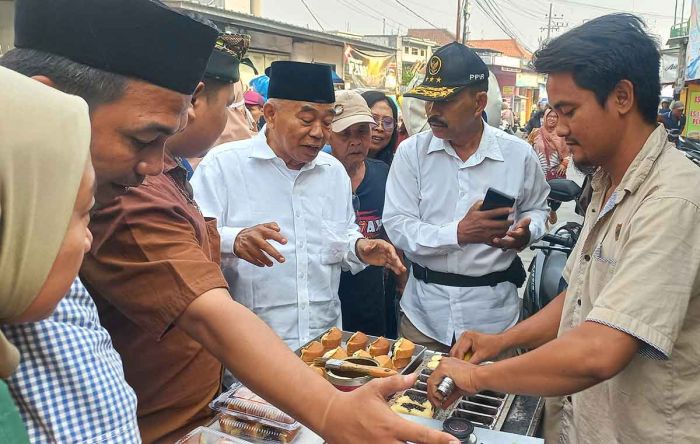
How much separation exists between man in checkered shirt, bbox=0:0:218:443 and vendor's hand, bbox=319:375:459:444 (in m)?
0.39

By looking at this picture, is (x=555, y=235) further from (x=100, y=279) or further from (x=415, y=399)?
(x=100, y=279)

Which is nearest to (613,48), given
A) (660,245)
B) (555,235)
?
(660,245)

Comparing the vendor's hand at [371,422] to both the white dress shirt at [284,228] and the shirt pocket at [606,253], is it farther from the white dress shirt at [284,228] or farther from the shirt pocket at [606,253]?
the white dress shirt at [284,228]

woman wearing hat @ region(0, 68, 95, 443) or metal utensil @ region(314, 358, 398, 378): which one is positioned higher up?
woman wearing hat @ region(0, 68, 95, 443)

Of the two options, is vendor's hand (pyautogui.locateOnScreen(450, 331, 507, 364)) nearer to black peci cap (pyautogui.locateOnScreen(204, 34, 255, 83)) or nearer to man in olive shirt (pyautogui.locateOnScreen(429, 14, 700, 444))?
man in olive shirt (pyautogui.locateOnScreen(429, 14, 700, 444))

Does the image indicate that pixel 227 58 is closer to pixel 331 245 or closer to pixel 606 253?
pixel 331 245

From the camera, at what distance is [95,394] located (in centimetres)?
89

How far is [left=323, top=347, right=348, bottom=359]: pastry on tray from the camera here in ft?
6.86

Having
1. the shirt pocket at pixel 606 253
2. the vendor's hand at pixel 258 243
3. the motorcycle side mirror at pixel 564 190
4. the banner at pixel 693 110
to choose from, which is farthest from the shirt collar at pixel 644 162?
the banner at pixel 693 110

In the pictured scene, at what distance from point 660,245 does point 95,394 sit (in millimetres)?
1369

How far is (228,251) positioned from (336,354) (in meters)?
0.68

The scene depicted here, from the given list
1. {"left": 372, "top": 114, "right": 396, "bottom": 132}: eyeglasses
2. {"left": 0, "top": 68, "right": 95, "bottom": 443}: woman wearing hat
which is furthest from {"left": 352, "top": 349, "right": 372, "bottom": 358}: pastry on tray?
{"left": 372, "top": 114, "right": 396, "bottom": 132}: eyeglasses

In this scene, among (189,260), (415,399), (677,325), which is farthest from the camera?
(415,399)

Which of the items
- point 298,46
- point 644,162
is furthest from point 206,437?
point 298,46
